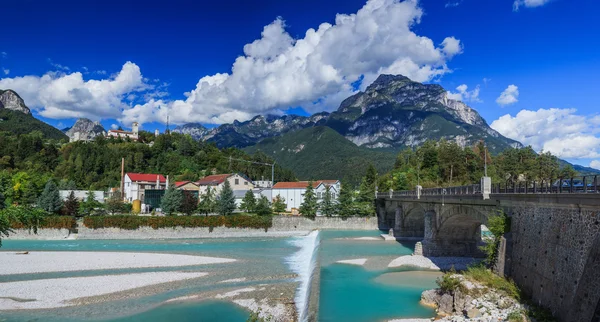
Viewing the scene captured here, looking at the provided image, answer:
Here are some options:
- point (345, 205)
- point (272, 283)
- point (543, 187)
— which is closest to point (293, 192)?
point (345, 205)

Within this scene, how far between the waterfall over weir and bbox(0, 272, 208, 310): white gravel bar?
845 cm

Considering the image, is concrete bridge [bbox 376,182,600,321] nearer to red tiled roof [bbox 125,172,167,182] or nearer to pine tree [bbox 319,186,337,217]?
pine tree [bbox 319,186,337,217]

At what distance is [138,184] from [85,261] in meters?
53.8

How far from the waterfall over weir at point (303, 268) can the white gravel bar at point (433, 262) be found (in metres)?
7.67

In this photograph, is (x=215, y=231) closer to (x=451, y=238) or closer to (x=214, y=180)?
(x=214, y=180)

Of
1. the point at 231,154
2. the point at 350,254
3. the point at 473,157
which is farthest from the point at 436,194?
the point at 231,154

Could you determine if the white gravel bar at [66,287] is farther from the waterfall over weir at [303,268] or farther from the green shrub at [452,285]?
the green shrub at [452,285]

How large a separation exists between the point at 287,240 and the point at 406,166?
52435 mm

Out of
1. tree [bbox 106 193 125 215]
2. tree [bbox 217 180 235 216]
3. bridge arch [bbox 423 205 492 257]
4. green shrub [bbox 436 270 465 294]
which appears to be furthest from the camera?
tree [bbox 106 193 125 215]

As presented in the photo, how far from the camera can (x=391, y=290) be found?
2675 centimetres

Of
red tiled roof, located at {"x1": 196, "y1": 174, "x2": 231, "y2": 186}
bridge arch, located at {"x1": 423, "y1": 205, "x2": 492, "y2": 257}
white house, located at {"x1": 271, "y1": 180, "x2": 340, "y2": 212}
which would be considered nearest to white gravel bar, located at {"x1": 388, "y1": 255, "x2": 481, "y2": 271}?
bridge arch, located at {"x1": 423, "y1": 205, "x2": 492, "y2": 257}

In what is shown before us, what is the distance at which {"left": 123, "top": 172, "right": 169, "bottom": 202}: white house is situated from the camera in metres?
89.9

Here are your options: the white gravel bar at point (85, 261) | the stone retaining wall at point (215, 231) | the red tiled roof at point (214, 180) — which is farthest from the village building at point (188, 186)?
the white gravel bar at point (85, 261)

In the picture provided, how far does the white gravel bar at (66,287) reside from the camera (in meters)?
24.8
